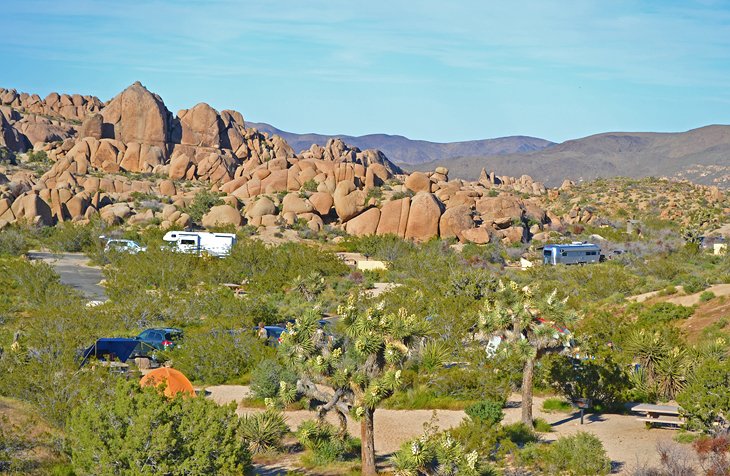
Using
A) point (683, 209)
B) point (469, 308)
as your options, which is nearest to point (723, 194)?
point (683, 209)

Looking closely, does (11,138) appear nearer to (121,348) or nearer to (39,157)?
(39,157)

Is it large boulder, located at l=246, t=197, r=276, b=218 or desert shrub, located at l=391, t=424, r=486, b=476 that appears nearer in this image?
desert shrub, located at l=391, t=424, r=486, b=476

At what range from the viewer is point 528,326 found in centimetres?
1853

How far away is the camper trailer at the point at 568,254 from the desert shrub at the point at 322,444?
46.8m

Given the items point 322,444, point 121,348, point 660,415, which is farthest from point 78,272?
point 660,415

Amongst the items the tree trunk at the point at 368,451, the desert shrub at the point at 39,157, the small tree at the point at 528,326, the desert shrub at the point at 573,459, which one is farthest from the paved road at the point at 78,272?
the desert shrub at the point at 39,157

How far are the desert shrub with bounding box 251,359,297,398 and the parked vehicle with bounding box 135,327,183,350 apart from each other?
5186 mm

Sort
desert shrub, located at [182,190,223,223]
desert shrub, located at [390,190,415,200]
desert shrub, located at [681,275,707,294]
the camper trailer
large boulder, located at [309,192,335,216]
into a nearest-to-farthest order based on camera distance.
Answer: desert shrub, located at [681,275,707,294], the camper trailer, desert shrub, located at [182,190,223,223], large boulder, located at [309,192,335,216], desert shrub, located at [390,190,415,200]

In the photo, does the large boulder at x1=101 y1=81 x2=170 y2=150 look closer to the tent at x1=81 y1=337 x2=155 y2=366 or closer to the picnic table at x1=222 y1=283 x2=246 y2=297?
the picnic table at x1=222 y1=283 x2=246 y2=297

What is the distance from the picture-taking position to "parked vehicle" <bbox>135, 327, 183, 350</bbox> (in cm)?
2675

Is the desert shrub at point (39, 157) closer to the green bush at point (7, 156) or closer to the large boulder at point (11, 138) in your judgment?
the green bush at point (7, 156)

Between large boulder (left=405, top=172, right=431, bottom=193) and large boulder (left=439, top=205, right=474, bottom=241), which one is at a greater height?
large boulder (left=405, top=172, right=431, bottom=193)

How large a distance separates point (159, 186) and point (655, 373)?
69.6m

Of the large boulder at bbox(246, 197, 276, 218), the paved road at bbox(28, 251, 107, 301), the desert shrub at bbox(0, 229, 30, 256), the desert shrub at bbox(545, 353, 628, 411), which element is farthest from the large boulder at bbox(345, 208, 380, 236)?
the desert shrub at bbox(545, 353, 628, 411)
